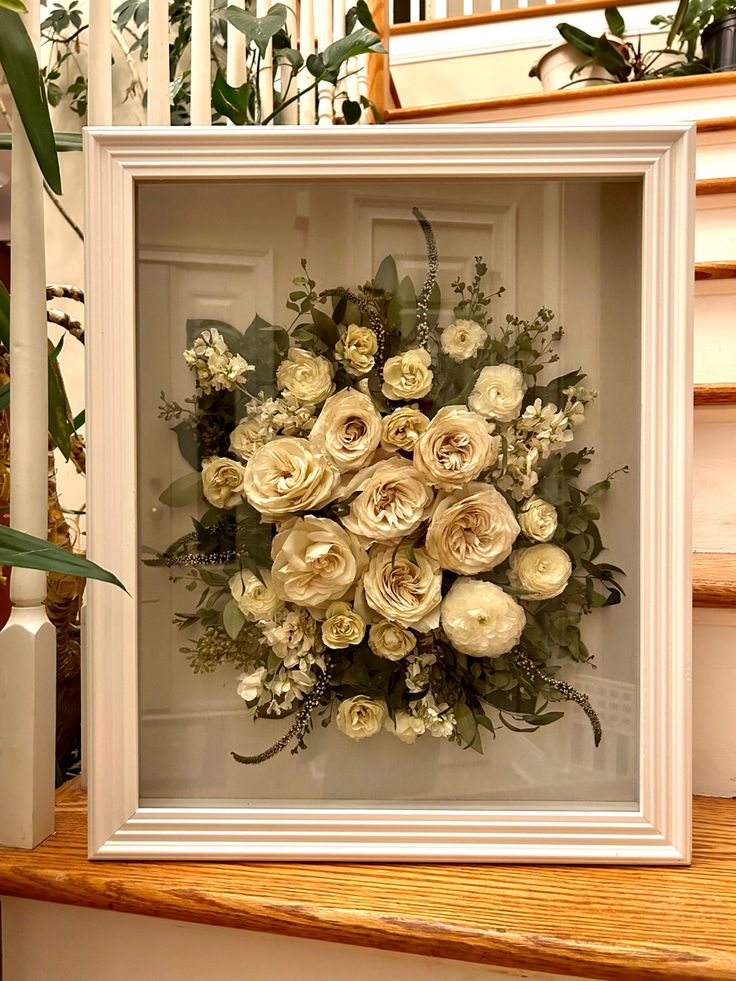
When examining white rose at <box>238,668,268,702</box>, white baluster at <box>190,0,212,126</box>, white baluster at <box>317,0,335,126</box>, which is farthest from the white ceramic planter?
white rose at <box>238,668,268,702</box>

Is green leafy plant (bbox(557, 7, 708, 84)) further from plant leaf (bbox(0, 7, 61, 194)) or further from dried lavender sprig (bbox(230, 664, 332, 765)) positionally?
dried lavender sprig (bbox(230, 664, 332, 765))

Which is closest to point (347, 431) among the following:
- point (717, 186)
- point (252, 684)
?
point (252, 684)

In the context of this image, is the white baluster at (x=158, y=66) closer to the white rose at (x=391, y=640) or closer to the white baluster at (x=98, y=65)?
the white baluster at (x=98, y=65)

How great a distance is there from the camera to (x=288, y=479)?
601 mm

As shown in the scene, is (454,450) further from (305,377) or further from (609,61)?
(609,61)

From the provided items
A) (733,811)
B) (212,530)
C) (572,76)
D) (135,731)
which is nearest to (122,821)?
(135,731)

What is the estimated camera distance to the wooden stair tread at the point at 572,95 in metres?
1.67

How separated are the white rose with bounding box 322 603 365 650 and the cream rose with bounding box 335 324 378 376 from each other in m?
0.21

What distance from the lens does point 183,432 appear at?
630mm

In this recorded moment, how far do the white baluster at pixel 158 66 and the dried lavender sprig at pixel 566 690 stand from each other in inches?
26.3

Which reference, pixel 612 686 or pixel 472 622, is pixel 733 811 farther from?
pixel 472 622

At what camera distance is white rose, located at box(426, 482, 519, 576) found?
604 millimetres

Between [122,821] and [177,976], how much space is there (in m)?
0.15

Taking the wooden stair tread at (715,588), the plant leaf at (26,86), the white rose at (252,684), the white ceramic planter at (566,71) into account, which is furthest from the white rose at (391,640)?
the white ceramic planter at (566,71)
